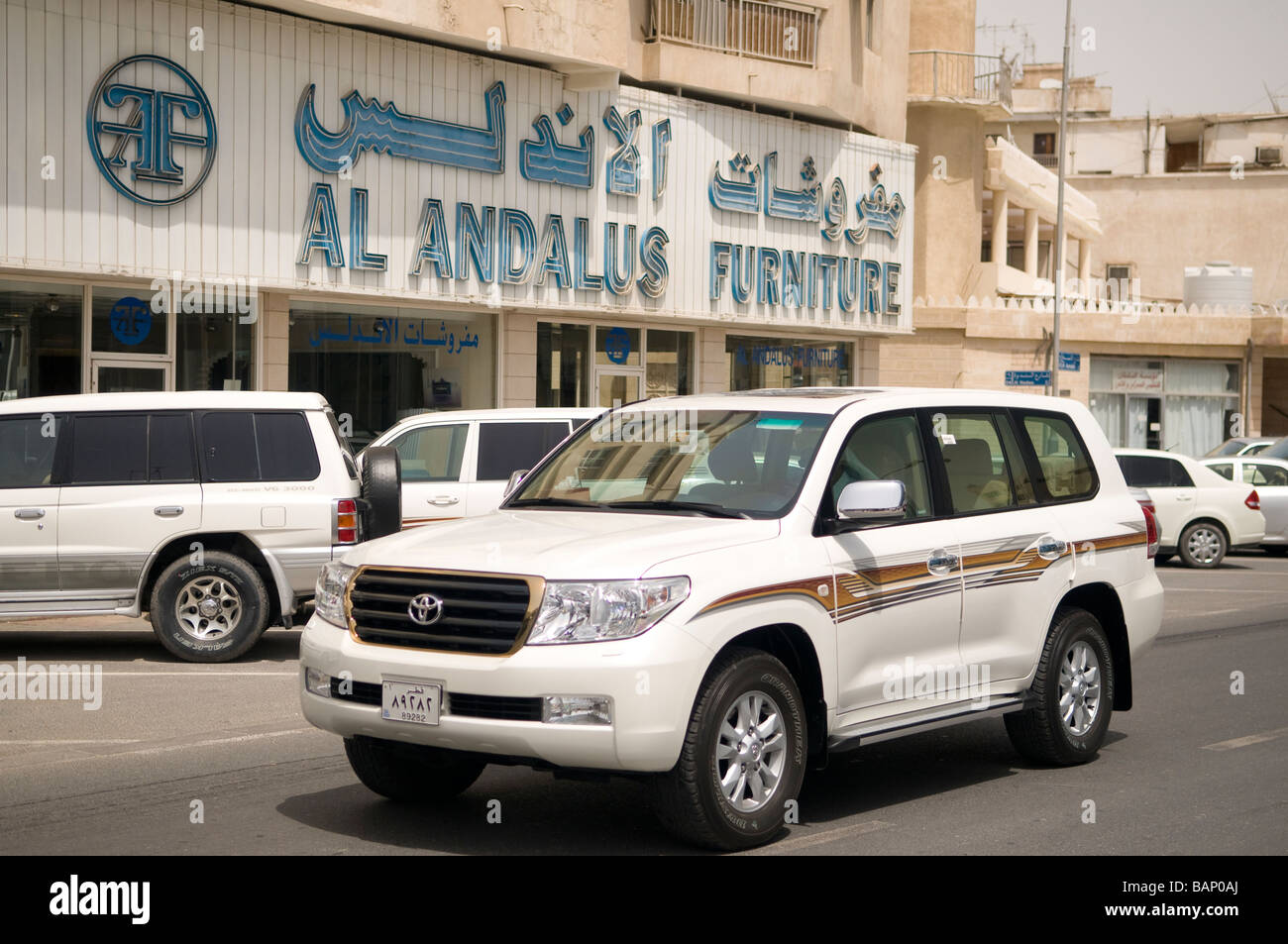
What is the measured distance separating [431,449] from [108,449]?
3.81m

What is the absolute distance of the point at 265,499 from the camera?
39.8 feet

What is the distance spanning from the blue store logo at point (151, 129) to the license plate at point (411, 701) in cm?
1271

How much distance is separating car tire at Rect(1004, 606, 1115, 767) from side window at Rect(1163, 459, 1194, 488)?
14.8m

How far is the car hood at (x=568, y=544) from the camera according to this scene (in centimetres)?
605

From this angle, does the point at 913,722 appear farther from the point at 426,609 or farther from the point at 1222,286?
the point at 1222,286

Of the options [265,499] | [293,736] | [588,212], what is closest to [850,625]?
[293,736]

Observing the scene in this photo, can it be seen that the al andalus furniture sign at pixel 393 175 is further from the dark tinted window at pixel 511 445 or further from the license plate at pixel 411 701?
the license plate at pixel 411 701

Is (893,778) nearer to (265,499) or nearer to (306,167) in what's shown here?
(265,499)

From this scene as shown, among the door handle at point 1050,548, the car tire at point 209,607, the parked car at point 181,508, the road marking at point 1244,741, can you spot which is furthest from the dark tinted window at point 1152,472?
the door handle at point 1050,548

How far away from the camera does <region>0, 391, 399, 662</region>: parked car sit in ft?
38.3

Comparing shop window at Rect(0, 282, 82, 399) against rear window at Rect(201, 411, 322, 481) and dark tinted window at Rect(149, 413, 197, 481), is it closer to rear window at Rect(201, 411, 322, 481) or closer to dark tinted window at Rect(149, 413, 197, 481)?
dark tinted window at Rect(149, 413, 197, 481)

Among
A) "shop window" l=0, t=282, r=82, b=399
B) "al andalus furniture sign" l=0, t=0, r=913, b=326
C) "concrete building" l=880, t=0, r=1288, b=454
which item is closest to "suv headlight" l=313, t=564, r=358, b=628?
"al andalus furniture sign" l=0, t=0, r=913, b=326
